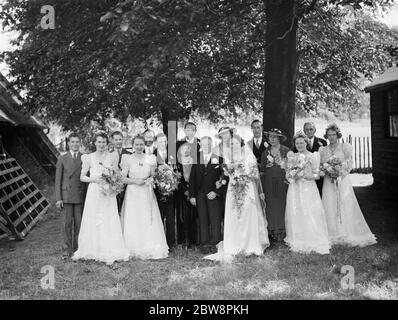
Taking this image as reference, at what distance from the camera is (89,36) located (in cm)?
950

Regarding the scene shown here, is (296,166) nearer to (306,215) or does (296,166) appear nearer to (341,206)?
(306,215)

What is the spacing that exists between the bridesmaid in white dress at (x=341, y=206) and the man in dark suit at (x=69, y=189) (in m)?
4.39

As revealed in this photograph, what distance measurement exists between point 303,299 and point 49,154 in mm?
14027

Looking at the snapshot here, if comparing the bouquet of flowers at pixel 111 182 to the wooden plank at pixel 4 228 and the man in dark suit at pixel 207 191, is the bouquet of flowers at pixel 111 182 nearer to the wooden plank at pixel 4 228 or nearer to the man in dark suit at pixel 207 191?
the man in dark suit at pixel 207 191

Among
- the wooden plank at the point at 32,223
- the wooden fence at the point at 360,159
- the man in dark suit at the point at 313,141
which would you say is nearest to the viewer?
the man in dark suit at the point at 313,141

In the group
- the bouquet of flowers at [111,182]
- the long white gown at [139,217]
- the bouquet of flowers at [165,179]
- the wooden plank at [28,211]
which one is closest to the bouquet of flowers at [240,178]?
the bouquet of flowers at [165,179]

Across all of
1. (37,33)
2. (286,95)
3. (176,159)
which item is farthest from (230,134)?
(37,33)

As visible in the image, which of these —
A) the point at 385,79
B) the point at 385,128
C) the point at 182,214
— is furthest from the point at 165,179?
the point at 385,128

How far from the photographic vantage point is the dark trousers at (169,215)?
795 cm

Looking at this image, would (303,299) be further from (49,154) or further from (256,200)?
(49,154)

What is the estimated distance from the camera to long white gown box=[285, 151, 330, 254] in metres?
7.63

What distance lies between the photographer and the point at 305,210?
7.72 meters

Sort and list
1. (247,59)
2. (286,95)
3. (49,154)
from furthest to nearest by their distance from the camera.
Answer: (49,154)
(247,59)
(286,95)

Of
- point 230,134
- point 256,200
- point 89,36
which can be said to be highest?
point 89,36
